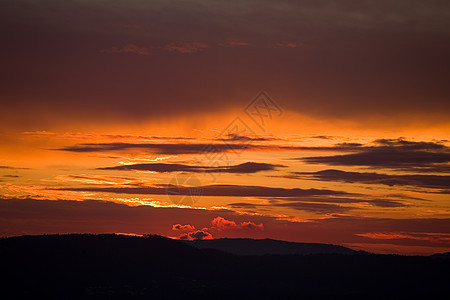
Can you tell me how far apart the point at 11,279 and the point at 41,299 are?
19.2 m

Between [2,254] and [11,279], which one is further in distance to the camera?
[2,254]

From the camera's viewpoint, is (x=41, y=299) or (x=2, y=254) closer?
(x=41, y=299)

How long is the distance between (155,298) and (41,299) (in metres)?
35.8

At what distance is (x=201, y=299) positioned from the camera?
187750 millimetres

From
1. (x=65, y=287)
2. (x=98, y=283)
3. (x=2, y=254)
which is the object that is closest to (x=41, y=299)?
(x=65, y=287)

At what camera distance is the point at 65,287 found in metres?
180

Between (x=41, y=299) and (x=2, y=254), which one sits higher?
(x=2, y=254)

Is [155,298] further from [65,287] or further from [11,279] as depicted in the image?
[11,279]

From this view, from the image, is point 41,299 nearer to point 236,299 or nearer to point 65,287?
point 65,287

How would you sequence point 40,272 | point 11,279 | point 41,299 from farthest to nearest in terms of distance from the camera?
point 40,272 < point 11,279 < point 41,299

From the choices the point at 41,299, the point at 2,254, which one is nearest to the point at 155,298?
the point at 41,299

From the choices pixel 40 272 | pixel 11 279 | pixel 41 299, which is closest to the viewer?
pixel 41 299

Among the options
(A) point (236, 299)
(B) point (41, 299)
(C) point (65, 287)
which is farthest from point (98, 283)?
(A) point (236, 299)

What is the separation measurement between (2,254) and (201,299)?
75.0 metres
